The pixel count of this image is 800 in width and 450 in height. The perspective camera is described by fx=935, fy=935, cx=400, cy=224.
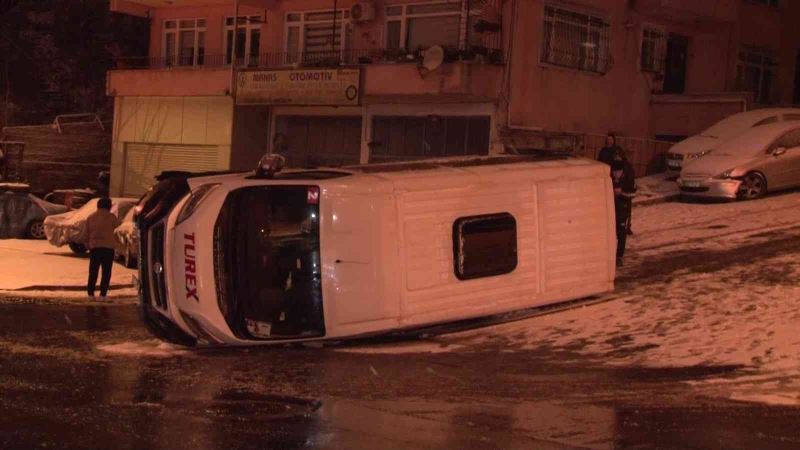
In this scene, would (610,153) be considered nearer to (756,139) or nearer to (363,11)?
(756,139)

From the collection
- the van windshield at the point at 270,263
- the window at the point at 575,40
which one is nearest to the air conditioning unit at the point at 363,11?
the window at the point at 575,40

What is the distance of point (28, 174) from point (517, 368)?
28.7 m

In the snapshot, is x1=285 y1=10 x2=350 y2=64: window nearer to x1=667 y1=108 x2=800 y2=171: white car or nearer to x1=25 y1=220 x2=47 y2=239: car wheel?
x1=25 y1=220 x2=47 y2=239: car wheel

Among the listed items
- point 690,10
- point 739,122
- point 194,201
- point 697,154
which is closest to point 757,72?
point 690,10

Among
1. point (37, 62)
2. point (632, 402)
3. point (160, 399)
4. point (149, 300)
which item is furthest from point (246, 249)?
point (37, 62)

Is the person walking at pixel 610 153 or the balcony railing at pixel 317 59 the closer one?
the person walking at pixel 610 153

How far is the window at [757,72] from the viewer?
30.7 m

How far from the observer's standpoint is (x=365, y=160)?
26.1 metres

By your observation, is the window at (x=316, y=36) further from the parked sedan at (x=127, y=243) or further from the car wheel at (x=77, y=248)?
the parked sedan at (x=127, y=243)

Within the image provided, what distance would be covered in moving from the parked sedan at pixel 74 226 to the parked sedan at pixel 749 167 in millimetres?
11776

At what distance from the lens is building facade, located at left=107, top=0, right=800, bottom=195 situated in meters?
23.2

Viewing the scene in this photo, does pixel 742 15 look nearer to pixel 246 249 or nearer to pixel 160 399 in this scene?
pixel 246 249

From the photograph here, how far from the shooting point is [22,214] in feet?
72.8

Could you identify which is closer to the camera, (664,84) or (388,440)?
(388,440)
